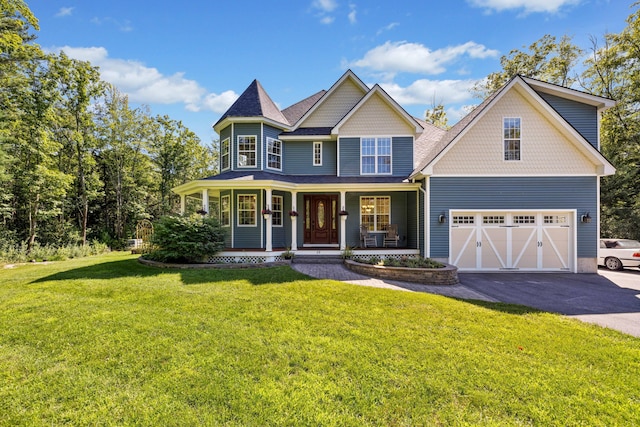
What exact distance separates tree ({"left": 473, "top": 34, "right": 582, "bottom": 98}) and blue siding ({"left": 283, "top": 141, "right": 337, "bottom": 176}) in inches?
628

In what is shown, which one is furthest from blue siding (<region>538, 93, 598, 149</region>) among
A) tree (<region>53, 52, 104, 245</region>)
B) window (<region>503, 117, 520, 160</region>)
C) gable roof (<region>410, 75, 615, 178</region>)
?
tree (<region>53, 52, 104, 245</region>)

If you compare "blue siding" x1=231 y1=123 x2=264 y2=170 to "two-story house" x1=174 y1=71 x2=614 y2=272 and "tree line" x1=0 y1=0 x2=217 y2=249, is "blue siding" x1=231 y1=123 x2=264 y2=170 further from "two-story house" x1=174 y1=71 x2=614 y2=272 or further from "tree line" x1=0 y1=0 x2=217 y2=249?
"tree line" x1=0 y1=0 x2=217 y2=249

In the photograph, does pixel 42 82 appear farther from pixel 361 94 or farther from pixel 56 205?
pixel 361 94

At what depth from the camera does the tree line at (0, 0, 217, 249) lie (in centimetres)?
1423

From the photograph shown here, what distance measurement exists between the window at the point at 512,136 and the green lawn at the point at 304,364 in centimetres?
683

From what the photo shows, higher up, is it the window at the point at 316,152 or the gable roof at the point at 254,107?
the gable roof at the point at 254,107

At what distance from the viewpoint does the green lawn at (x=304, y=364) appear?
2697mm

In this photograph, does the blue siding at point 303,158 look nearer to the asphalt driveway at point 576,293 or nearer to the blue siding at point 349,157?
the blue siding at point 349,157

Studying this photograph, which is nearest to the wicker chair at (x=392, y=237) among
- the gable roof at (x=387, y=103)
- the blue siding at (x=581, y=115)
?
the gable roof at (x=387, y=103)

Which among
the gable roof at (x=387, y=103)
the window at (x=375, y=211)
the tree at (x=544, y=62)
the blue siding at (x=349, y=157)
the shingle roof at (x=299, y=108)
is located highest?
the tree at (x=544, y=62)

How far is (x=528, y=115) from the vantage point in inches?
400

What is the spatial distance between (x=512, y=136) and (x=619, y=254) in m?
6.88

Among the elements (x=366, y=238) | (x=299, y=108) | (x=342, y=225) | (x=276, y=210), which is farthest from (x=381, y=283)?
(x=299, y=108)

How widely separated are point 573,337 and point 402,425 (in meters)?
3.76
